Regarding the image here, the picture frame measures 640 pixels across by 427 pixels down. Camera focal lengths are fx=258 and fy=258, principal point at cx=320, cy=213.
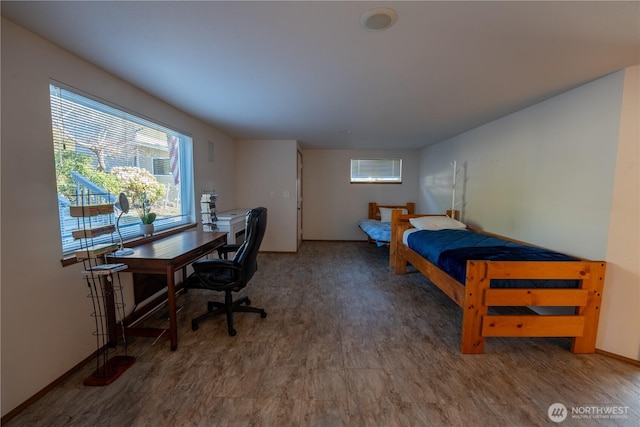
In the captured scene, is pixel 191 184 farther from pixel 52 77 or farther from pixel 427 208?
pixel 427 208

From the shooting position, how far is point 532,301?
1.96 metres

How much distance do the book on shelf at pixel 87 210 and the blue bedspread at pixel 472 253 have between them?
271 centimetres

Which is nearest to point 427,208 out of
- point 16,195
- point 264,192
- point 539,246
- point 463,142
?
point 463,142

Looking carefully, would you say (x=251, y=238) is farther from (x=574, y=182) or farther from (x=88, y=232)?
(x=574, y=182)

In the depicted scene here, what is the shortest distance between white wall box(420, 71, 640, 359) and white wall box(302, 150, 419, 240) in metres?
2.48

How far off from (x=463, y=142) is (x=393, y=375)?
3.75 metres

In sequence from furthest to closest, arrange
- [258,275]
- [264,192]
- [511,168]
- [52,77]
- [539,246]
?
[264,192]
[258,275]
[511,168]
[539,246]
[52,77]

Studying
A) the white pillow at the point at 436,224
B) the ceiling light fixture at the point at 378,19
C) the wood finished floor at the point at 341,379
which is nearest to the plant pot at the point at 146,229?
the wood finished floor at the point at 341,379

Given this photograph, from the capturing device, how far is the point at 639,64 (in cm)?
185

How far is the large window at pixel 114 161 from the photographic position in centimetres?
178

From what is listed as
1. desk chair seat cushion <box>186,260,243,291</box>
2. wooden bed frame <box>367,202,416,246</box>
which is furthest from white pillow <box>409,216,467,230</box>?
desk chair seat cushion <box>186,260,243,291</box>

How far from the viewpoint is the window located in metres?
6.05

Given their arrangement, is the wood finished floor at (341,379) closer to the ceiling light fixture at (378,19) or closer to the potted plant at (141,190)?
the potted plant at (141,190)

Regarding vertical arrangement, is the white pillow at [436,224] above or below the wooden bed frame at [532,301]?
above
